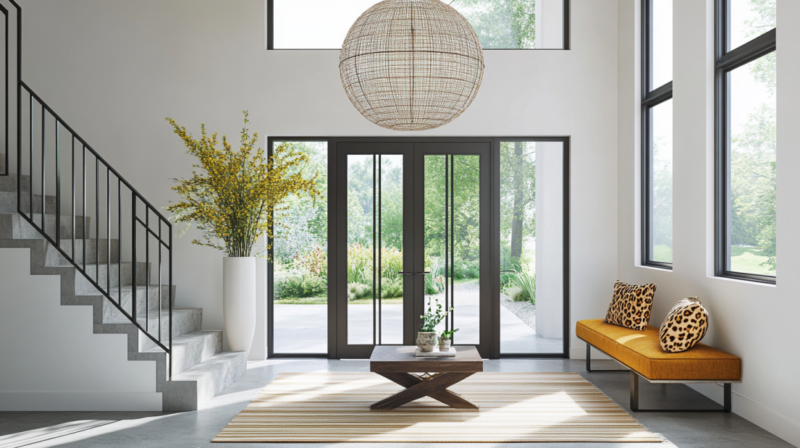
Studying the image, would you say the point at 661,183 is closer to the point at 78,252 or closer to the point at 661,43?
the point at 661,43

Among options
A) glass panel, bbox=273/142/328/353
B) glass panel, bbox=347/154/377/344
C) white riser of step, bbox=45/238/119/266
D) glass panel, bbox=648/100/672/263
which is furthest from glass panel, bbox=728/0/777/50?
white riser of step, bbox=45/238/119/266

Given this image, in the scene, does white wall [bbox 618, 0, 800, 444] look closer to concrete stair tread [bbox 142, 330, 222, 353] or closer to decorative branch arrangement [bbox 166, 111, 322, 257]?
decorative branch arrangement [bbox 166, 111, 322, 257]

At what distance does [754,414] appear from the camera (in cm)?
388

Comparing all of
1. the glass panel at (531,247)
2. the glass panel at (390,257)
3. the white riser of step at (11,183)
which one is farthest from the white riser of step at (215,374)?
the glass panel at (531,247)

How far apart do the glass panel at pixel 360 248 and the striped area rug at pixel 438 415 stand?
1020 mm

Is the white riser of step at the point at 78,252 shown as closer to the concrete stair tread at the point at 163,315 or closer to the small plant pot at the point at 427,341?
the concrete stair tread at the point at 163,315

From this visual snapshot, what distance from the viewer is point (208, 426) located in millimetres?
3840

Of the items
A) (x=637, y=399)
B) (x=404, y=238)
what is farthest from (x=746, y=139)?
(x=404, y=238)

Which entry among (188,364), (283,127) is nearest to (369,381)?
(188,364)

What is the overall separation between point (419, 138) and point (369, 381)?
250 cm

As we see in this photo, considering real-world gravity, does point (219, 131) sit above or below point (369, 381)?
above

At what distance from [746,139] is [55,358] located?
5.27 meters

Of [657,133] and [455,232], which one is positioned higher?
[657,133]

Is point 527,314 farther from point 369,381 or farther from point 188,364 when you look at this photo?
point 188,364
